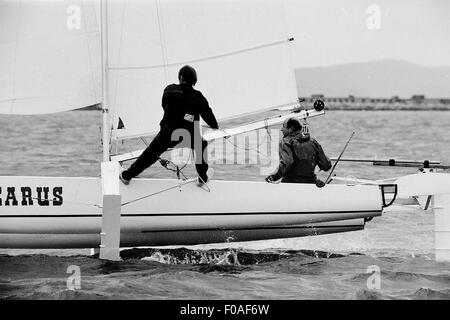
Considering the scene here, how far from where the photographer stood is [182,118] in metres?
11.5

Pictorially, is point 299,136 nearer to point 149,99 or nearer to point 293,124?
point 293,124

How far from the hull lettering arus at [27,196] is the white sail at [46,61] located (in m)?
1.12

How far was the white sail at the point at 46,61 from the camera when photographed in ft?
40.1

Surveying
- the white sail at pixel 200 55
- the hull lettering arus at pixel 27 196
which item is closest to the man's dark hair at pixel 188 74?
the white sail at pixel 200 55

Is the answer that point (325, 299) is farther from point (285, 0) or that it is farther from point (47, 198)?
point (285, 0)

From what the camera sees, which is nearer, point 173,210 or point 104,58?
point 173,210

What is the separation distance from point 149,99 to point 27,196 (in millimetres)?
1930

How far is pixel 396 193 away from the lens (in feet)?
40.5

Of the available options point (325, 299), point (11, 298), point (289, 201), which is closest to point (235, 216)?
point (289, 201)

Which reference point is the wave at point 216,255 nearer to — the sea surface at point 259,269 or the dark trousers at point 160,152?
the sea surface at point 259,269

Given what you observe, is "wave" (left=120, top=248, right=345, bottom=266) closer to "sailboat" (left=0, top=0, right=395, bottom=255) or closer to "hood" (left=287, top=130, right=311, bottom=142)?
"sailboat" (left=0, top=0, right=395, bottom=255)

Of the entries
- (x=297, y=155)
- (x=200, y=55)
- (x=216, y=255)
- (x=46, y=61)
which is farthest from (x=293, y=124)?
(x=46, y=61)
